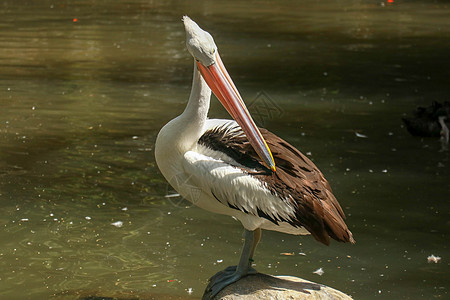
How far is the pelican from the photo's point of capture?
3701 mm

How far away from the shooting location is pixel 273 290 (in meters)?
3.86

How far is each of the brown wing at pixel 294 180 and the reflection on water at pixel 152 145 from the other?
3.18 feet

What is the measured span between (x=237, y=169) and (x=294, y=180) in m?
0.28

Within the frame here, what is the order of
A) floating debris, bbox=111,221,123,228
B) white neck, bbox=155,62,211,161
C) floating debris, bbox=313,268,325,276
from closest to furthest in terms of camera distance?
→ white neck, bbox=155,62,211,161 < floating debris, bbox=313,268,325,276 < floating debris, bbox=111,221,123,228

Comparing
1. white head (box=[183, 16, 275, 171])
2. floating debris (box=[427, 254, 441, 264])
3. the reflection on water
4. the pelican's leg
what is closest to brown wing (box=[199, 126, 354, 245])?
white head (box=[183, 16, 275, 171])

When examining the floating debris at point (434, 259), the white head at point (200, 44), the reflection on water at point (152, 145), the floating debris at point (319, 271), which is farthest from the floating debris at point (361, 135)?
the white head at point (200, 44)

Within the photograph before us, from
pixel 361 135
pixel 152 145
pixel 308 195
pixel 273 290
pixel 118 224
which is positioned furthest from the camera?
pixel 361 135

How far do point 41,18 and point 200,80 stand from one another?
10358 millimetres

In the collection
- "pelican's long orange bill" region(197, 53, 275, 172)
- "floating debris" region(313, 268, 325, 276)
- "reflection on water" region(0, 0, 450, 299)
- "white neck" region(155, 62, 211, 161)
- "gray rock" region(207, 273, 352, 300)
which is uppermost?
"pelican's long orange bill" region(197, 53, 275, 172)

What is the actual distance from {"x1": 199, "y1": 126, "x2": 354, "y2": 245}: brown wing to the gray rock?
343 mm

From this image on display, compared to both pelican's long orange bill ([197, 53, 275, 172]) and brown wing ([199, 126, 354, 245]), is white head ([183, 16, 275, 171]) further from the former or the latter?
brown wing ([199, 126, 354, 245])

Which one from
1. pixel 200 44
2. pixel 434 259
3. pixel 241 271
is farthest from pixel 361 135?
pixel 200 44

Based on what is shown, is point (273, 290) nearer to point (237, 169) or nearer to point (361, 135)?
point (237, 169)

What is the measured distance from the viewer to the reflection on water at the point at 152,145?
4797 mm
